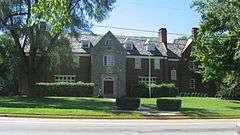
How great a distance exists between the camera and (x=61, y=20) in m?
8.91

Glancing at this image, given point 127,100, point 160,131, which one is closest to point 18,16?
point 127,100

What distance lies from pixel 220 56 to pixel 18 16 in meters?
20.7

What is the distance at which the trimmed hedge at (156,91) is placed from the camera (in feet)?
194

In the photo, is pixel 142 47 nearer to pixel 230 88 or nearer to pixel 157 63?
pixel 157 63

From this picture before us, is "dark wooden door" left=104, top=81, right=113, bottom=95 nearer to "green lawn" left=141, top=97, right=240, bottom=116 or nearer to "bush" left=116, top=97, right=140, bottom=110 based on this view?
"green lawn" left=141, top=97, right=240, bottom=116

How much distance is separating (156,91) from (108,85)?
7015 millimetres

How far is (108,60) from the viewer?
6194 centimetres

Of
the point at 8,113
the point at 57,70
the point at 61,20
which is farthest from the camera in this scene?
the point at 57,70

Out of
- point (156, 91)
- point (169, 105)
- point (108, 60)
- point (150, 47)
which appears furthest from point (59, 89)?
point (169, 105)

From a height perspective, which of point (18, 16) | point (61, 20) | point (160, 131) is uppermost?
point (18, 16)

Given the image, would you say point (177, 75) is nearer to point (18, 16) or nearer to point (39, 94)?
point (39, 94)

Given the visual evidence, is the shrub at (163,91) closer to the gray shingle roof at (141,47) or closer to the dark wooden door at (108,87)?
the dark wooden door at (108,87)

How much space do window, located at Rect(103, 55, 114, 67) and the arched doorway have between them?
1825 millimetres

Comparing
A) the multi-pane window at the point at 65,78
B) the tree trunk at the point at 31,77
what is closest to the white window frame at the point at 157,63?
the multi-pane window at the point at 65,78
